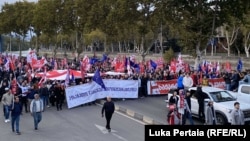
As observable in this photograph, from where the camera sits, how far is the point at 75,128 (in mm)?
15906

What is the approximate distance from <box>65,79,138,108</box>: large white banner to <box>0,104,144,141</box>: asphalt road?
1.31 m

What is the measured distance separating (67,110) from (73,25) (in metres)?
35.1

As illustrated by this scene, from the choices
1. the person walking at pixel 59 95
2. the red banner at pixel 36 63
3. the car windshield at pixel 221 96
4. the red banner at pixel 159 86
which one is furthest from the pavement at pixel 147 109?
the red banner at pixel 36 63

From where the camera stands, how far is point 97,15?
47.6m

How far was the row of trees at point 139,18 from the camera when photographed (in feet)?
89.4

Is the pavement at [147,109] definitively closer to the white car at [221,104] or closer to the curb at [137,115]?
the curb at [137,115]

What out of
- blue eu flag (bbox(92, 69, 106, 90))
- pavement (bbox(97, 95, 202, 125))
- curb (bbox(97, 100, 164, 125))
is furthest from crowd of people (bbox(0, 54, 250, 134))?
curb (bbox(97, 100, 164, 125))

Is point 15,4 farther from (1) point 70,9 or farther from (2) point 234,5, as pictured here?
(2) point 234,5

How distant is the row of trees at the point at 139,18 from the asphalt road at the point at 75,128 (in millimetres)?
11130

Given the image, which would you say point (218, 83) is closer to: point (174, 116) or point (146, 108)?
point (146, 108)

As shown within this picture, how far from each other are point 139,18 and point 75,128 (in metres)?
26.2

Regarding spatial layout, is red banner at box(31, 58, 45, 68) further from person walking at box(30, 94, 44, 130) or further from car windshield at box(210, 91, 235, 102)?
car windshield at box(210, 91, 235, 102)

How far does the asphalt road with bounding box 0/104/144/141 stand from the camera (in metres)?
14.4

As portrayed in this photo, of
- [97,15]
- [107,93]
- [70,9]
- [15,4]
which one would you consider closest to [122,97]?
[107,93]
